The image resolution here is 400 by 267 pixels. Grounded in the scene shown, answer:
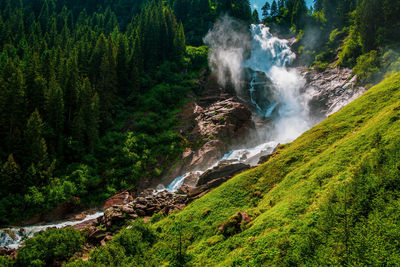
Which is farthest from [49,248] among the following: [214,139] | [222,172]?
[214,139]

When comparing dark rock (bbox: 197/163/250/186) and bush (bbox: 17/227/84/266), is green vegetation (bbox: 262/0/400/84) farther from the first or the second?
bush (bbox: 17/227/84/266)

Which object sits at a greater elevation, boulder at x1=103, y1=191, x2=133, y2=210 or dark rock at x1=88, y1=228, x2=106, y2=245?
dark rock at x1=88, y1=228, x2=106, y2=245

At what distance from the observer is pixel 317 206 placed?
45.3 feet

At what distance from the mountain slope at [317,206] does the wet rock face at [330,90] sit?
108ft

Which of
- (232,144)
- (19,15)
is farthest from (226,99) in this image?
(19,15)

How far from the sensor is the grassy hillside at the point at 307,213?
1065 centimetres

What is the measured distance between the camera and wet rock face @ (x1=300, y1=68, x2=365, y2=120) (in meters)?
55.9

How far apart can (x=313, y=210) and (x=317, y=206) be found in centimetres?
36

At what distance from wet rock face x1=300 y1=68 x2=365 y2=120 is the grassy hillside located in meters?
31.1

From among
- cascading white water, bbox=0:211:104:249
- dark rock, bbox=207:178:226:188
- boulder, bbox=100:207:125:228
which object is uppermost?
dark rock, bbox=207:178:226:188

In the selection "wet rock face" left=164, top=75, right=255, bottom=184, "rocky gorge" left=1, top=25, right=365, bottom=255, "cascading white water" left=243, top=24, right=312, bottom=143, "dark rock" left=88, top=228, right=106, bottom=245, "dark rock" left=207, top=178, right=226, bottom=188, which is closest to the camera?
"dark rock" left=88, top=228, right=106, bottom=245

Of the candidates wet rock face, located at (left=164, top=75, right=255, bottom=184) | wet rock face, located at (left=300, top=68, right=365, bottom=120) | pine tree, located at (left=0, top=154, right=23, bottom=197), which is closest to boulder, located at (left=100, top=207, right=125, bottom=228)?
wet rock face, located at (left=164, top=75, right=255, bottom=184)

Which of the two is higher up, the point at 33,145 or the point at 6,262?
the point at 33,145

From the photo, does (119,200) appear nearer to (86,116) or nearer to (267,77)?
(86,116)
